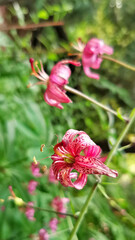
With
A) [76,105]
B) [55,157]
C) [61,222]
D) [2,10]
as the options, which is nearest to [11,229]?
[61,222]

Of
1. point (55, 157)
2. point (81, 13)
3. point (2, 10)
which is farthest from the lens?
point (2, 10)

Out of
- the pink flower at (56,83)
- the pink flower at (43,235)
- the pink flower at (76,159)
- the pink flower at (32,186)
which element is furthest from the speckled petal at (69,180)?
the pink flower at (43,235)

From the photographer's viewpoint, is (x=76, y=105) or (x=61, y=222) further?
(x=76, y=105)

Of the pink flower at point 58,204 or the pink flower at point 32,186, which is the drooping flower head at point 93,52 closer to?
the pink flower at point 32,186

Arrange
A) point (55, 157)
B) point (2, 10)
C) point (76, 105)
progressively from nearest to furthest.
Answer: point (55, 157) → point (76, 105) → point (2, 10)

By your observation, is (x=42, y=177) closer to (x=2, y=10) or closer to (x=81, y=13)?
(x=81, y=13)

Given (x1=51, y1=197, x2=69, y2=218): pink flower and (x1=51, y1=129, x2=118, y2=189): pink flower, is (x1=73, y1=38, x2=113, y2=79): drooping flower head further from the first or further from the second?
(x1=51, y1=197, x2=69, y2=218): pink flower

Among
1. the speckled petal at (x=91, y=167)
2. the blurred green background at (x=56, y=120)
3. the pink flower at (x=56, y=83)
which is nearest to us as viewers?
the speckled petal at (x=91, y=167)
